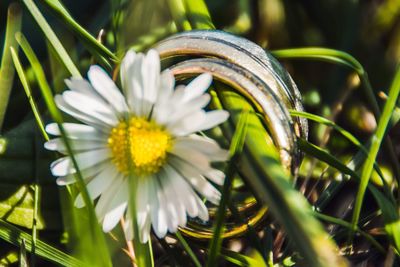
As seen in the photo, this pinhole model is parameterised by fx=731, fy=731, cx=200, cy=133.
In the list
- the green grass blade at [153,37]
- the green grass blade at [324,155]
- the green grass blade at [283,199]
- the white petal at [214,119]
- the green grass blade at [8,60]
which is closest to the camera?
the green grass blade at [283,199]

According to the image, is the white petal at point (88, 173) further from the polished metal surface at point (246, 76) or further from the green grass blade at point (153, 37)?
the green grass blade at point (153, 37)

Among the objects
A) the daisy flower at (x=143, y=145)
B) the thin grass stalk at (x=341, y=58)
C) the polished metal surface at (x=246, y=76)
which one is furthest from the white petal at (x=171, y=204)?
the thin grass stalk at (x=341, y=58)

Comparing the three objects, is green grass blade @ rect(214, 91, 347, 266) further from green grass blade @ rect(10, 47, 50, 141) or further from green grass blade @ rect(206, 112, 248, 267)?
green grass blade @ rect(10, 47, 50, 141)

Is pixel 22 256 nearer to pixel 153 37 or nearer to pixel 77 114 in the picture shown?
pixel 77 114

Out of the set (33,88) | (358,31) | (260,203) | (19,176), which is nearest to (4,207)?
(19,176)

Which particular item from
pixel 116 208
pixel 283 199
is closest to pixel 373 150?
pixel 283 199

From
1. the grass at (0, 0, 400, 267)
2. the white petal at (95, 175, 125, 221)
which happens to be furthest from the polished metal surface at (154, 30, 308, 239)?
the white petal at (95, 175, 125, 221)

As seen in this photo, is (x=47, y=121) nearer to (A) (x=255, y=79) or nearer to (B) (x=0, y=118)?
(B) (x=0, y=118)

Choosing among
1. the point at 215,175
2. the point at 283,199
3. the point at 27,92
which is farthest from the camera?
the point at 27,92
